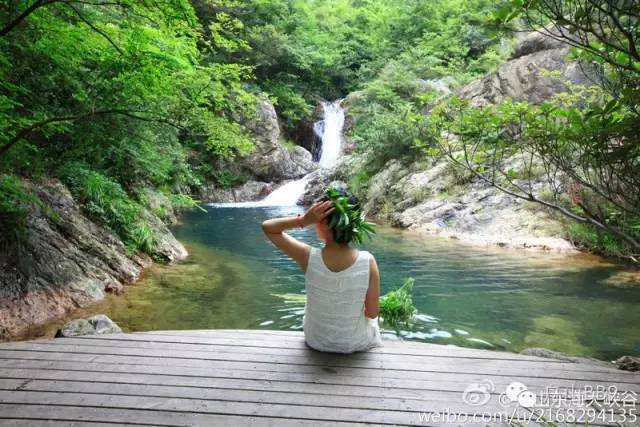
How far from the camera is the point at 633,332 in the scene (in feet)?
20.9

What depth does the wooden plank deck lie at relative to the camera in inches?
94.0

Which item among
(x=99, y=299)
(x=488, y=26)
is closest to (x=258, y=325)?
(x=99, y=299)

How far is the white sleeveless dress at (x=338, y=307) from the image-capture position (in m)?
2.93

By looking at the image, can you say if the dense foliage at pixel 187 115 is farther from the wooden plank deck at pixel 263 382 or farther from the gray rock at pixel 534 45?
the gray rock at pixel 534 45

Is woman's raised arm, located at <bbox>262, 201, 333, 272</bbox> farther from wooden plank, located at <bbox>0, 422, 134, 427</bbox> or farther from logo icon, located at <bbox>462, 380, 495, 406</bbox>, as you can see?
wooden plank, located at <bbox>0, 422, 134, 427</bbox>

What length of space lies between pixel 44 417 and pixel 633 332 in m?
6.92

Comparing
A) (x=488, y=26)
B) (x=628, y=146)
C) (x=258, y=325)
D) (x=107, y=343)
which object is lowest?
(x=258, y=325)

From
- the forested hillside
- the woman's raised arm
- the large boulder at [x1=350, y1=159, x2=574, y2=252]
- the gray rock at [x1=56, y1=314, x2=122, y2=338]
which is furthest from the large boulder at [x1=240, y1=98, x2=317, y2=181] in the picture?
the woman's raised arm

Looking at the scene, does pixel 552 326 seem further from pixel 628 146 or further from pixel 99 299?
pixel 99 299

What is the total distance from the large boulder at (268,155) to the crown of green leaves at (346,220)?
892 inches

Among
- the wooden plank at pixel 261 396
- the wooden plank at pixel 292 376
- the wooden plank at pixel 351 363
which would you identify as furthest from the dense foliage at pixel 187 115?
the wooden plank at pixel 261 396

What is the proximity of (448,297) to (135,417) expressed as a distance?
6456mm

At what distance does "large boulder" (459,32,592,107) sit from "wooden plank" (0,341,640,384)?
650 inches

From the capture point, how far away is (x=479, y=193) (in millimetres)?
15422
